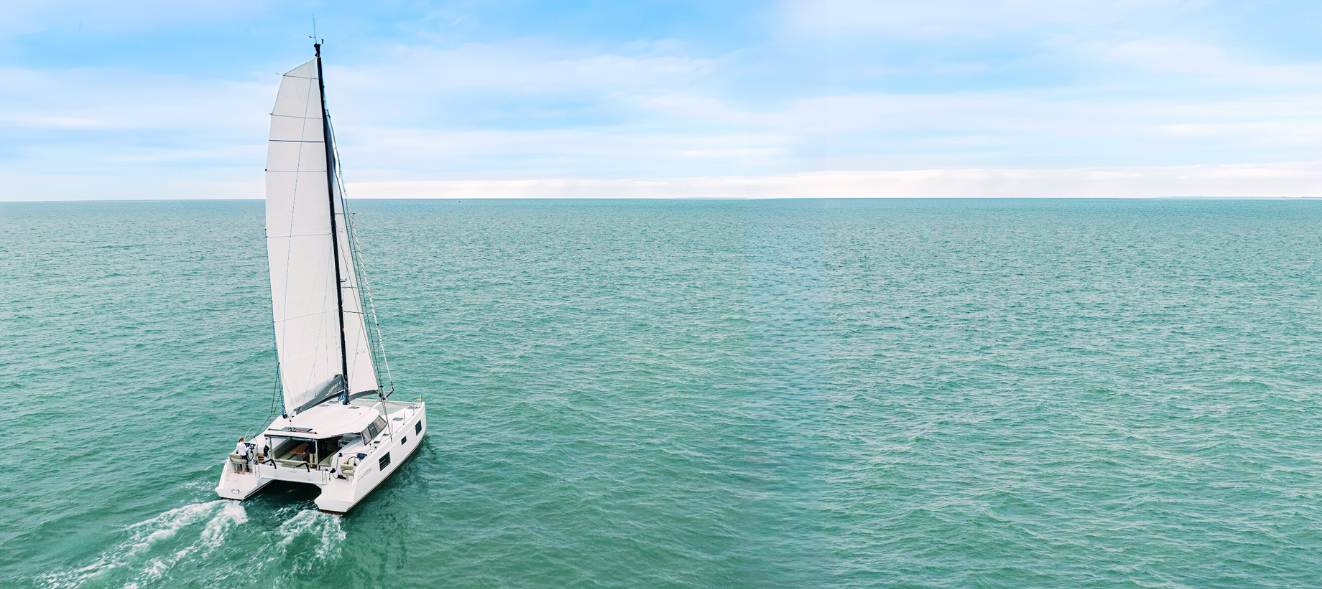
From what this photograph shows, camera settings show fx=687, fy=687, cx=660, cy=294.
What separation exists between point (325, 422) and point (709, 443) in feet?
63.5

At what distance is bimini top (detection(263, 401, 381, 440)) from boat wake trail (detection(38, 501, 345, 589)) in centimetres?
332

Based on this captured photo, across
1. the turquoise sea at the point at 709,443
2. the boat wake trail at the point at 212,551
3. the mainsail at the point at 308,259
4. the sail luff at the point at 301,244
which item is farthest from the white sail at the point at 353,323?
the boat wake trail at the point at 212,551

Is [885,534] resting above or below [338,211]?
below

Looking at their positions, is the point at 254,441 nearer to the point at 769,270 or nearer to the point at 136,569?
the point at 136,569

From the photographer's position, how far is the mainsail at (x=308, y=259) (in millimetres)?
30016

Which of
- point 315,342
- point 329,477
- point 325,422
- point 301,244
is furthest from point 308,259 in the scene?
point 329,477

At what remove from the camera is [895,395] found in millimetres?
45281

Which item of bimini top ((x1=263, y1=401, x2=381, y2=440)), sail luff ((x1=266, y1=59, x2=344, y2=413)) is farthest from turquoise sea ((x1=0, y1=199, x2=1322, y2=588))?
sail luff ((x1=266, y1=59, x2=344, y2=413))

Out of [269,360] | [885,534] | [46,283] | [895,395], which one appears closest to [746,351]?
[895,395]

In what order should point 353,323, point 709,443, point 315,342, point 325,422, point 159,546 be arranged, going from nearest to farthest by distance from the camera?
point 159,546
point 325,422
point 315,342
point 353,323
point 709,443

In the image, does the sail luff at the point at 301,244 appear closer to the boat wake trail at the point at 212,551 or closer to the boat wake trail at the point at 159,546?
the boat wake trail at the point at 159,546

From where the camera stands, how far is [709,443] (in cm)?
3759

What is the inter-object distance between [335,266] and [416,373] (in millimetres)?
16374

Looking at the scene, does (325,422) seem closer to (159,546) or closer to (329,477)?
(329,477)
